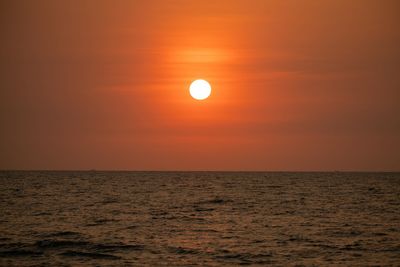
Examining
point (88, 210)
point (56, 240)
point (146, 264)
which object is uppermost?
point (88, 210)

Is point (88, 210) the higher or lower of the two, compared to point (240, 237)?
higher

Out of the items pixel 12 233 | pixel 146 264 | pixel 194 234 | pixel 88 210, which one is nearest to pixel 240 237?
pixel 194 234

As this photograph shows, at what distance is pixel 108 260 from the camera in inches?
1375

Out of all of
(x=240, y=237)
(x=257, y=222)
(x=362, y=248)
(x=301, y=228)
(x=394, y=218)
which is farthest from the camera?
(x=394, y=218)

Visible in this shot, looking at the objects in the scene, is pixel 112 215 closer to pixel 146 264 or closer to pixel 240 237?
pixel 240 237

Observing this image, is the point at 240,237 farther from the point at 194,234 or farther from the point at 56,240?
the point at 56,240

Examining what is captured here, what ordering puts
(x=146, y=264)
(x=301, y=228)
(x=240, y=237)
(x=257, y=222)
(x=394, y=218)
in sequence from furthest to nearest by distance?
(x=394, y=218) → (x=257, y=222) → (x=301, y=228) → (x=240, y=237) → (x=146, y=264)

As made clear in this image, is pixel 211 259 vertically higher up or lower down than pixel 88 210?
lower down

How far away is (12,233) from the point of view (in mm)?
Result: 44438

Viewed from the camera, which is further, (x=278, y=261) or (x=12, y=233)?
(x=12, y=233)

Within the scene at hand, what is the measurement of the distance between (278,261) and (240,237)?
9044 millimetres

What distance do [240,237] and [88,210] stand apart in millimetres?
25664

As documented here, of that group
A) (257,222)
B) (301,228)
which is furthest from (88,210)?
(301,228)

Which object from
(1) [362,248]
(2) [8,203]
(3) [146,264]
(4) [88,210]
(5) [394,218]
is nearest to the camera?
(3) [146,264]
